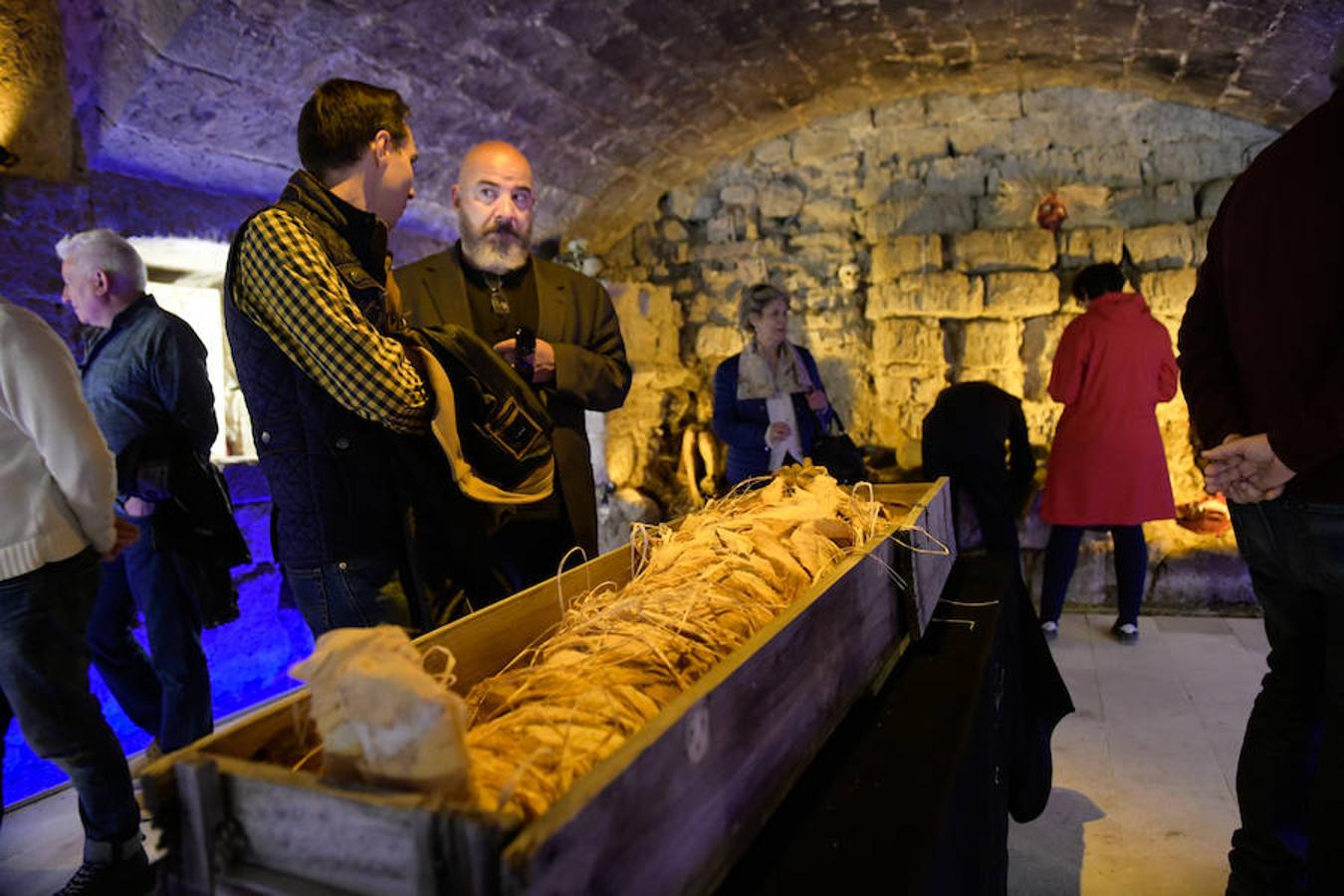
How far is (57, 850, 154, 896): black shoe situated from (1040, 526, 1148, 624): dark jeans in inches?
148

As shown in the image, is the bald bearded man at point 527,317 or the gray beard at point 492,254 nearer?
the bald bearded man at point 527,317

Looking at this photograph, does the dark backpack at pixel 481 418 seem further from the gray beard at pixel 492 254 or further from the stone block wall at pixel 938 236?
the stone block wall at pixel 938 236

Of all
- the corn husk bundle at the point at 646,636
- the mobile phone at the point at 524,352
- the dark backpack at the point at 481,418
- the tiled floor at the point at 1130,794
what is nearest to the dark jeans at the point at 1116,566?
the tiled floor at the point at 1130,794

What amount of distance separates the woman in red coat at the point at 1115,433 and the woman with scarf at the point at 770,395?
1.34 meters

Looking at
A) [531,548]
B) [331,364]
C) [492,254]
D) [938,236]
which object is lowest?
[531,548]

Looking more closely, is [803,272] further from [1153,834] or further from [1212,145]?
[1153,834]

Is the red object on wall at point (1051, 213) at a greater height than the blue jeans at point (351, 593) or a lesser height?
greater

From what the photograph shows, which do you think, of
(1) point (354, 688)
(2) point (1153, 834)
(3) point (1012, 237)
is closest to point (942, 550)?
(2) point (1153, 834)

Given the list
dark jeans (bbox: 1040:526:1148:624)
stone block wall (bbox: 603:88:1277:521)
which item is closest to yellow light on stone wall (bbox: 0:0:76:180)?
stone block wall (bbox: 603:88:1277:521)

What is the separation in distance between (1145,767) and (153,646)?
323cm

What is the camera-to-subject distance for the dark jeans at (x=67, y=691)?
1835 mm

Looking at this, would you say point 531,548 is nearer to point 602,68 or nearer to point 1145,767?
point 1145,767

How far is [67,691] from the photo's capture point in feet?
6.31

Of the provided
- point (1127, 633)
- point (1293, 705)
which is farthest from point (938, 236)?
point (1293, 705)
